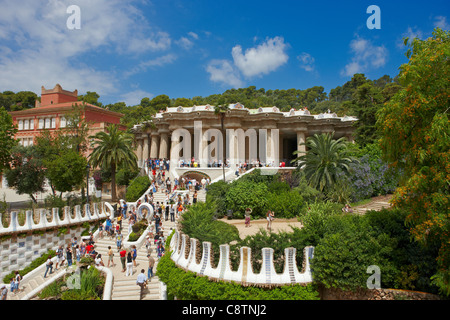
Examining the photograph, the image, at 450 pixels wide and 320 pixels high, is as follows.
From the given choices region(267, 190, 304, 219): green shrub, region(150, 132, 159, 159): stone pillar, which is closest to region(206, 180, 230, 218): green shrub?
region(267, 190, 304, 219): green shrub

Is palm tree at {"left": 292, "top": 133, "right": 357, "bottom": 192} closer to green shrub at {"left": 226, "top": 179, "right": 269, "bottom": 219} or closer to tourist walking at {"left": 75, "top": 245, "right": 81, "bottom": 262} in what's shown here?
green shrub at {"left": 226, "top": 179, "right": 269, "bottom": 219}

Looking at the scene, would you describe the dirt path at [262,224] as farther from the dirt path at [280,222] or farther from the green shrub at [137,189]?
the green shrub at [137,189]

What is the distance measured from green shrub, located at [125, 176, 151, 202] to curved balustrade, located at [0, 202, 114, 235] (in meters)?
4.24

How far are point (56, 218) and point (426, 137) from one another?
23.3 metres

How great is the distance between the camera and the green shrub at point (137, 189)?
30.9m

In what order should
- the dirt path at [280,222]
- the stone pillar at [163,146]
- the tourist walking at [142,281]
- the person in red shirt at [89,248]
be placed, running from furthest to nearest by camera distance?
1. the stone pillar at [163,146]
2. the dirt path at [280,222]
3. the person in red shirt at [89,248]
4. the tourist walking at [142,281]

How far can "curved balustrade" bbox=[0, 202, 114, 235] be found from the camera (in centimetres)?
2070

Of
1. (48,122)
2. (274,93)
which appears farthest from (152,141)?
(274,93)

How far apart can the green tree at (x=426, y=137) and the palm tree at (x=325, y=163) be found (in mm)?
12987

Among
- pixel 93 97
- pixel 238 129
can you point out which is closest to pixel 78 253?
pixel 238 129

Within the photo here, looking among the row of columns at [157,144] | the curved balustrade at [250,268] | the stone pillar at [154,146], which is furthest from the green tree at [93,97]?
the curved balustrade at [250,268]

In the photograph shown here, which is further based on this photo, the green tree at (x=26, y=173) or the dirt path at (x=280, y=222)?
the green tree at (x=26, y=173)

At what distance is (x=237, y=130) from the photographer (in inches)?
1326
